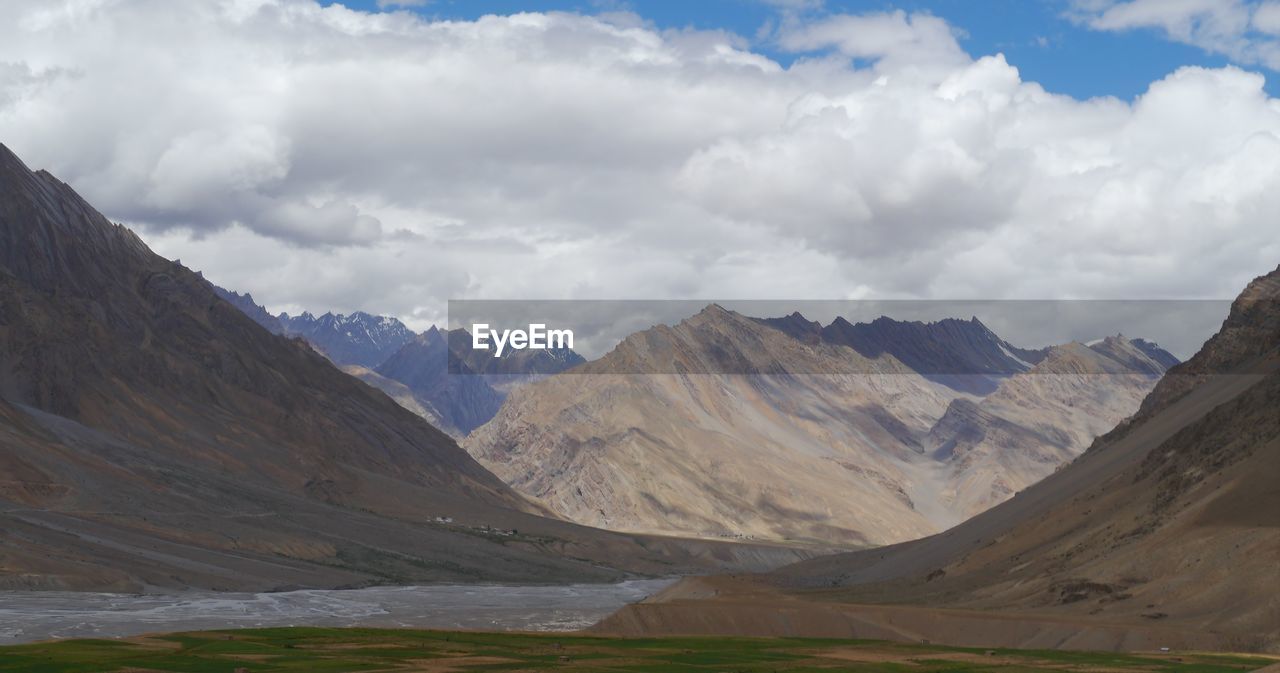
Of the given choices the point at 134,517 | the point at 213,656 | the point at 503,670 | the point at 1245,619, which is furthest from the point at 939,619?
the point at 134,517

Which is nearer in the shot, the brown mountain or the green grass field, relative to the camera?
the green grass field

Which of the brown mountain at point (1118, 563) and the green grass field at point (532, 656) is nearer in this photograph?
the green grass field at point (532, 656)

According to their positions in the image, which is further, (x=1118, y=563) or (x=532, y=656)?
(x=1118, y=563)

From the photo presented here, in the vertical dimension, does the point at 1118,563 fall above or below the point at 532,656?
above
